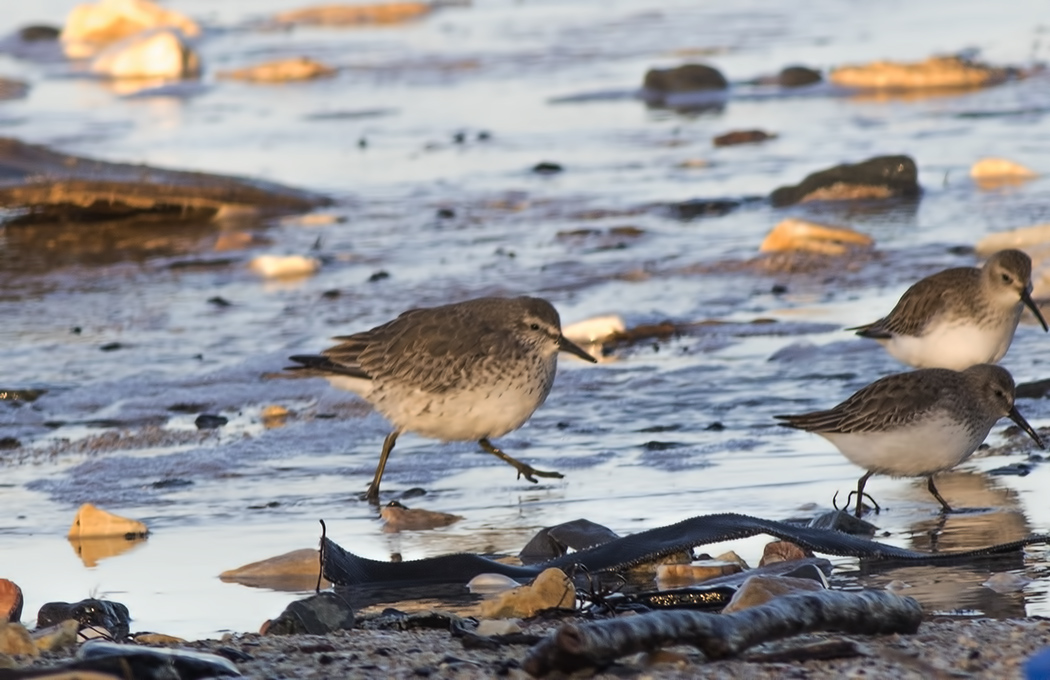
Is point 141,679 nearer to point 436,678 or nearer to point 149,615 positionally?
point 436,678

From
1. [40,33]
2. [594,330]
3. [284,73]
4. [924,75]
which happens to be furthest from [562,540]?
[40,33]

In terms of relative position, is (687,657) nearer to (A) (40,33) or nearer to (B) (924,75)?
(B) (924,75)

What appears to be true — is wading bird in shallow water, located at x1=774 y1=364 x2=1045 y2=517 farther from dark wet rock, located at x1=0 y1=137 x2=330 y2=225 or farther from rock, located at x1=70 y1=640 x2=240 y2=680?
dark wet rock, located at x1=0 y1=137 x2=330 y2=225

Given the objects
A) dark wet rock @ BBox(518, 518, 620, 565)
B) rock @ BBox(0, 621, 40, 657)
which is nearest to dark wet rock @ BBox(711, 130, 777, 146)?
dark wet rock @ BBox(518, 518, 620, 565)

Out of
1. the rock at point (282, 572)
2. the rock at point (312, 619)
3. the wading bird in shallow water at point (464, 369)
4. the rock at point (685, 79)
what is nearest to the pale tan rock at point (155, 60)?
the rock at point (685, 79)

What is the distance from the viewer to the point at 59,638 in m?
4.64

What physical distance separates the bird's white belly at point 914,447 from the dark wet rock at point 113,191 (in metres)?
7.80

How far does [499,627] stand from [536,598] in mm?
296

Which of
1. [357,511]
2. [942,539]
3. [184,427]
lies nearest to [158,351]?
[184,427]

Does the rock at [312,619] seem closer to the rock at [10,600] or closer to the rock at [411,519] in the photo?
the rock at [10,600]

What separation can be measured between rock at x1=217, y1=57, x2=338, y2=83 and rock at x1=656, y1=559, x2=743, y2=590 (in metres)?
16.9

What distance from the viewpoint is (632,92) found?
1888 cm

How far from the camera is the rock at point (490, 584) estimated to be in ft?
17.9

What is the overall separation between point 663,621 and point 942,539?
1989mm
